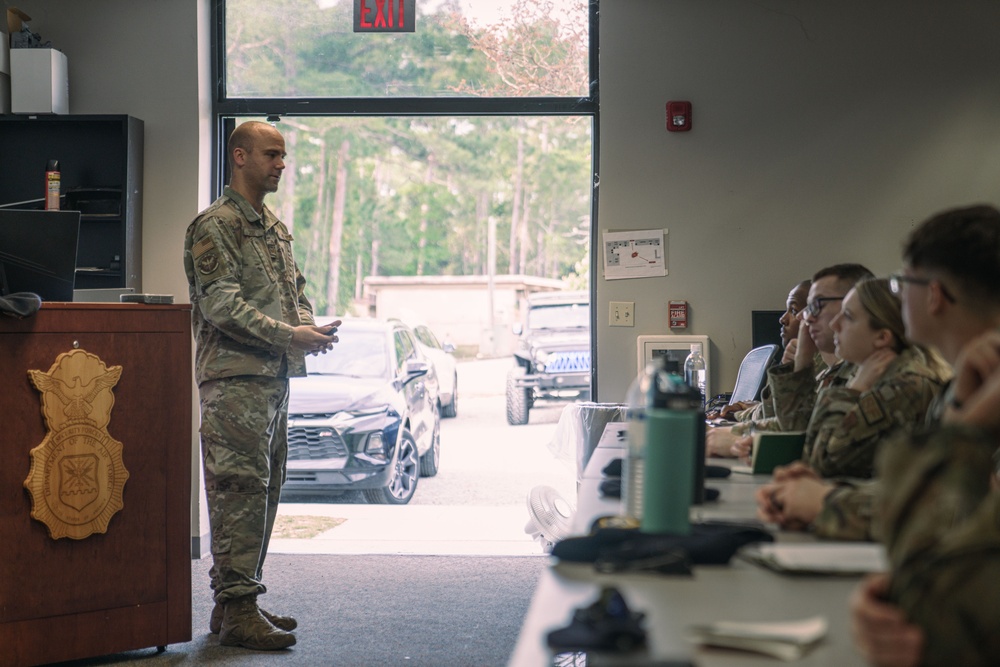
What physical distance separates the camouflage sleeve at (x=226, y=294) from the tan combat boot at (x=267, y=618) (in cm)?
89

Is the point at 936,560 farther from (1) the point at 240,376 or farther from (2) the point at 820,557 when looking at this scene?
(1) the point at 240,376

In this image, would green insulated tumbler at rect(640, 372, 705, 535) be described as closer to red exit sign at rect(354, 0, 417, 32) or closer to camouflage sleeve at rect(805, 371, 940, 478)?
camouflage sleeve at rect(805, 371, 940, 478)

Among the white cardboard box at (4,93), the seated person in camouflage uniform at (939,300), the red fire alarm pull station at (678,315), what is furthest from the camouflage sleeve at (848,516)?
the white cardboard box at (4,93)

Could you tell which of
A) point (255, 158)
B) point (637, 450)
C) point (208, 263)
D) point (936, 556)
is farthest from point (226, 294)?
point (936, 556)

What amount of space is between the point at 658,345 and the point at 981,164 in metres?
1.61

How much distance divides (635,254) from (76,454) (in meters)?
2.53

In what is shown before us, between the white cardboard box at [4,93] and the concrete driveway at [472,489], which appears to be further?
the concrete driveway at [472,489]

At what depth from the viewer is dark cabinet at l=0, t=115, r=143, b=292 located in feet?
15.2

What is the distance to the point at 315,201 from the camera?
Answer: 5.12 m

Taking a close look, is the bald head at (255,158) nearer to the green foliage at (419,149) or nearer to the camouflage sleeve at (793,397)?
the green foliage at (419,149)

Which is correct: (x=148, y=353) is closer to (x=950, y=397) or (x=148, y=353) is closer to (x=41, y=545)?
(x=41, y=545)

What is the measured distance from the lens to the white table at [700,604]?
105cm

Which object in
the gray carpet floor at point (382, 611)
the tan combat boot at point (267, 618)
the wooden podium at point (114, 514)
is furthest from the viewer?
the tan combat boot at point (267, 618)

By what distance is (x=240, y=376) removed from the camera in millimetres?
3314
